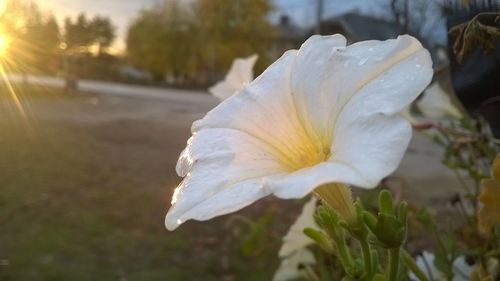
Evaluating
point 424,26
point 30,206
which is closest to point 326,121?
point 424,26

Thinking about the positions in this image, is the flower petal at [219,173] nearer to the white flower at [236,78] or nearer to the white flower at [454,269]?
the white flower at [454,269]

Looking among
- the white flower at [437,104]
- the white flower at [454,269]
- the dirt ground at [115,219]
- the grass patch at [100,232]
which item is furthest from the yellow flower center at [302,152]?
the grass patch at [100,232]

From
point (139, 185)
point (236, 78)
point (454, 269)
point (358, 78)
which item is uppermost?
point (358, 78)

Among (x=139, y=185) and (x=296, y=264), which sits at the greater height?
(x=296, y=264)


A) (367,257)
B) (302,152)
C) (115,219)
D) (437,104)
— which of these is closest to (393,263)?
(367,257)

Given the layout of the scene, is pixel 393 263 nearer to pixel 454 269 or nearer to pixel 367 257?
pixel 367 257

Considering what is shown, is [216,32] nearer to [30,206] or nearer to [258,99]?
[30,206]

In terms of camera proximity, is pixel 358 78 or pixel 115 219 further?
pixel 115 219

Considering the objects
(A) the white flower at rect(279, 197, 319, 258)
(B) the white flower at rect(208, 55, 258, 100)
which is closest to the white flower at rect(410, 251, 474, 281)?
(A) the white flower at rect(279, 197, 319, 258)
